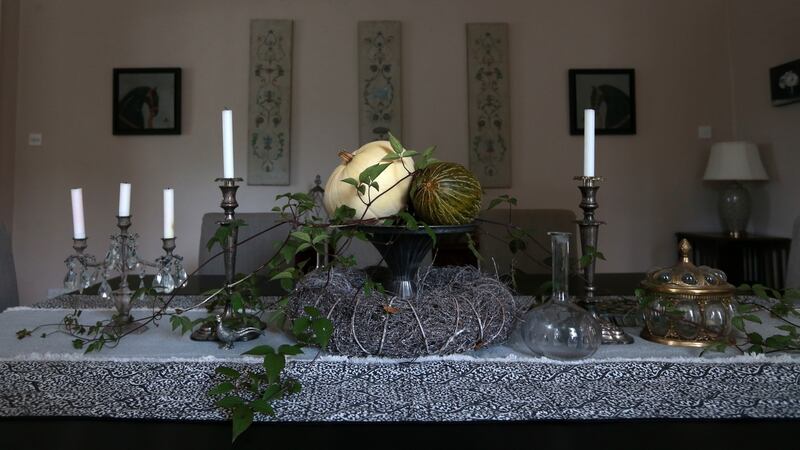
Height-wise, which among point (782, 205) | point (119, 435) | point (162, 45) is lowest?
point (119, 435)

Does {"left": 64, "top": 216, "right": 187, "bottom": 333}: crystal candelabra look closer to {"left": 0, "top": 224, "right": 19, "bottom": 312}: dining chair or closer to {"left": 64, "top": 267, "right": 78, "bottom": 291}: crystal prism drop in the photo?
{"left": 64, "top": 267, "right": 78, "bottom": 291}: crystal prism drop

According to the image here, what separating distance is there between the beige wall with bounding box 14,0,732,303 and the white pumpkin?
2408mm

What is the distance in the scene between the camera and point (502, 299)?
709 millimetres

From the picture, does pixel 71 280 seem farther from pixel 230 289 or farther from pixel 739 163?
pixel 739 163

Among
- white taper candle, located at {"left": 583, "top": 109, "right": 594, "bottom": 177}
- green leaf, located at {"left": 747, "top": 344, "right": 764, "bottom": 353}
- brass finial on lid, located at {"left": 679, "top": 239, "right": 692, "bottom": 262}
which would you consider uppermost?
white taper candle, located at {"left": 583, "top": 109, "right": 594, "bottom": 177}

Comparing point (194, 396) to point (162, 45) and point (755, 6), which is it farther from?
point (755, 6)

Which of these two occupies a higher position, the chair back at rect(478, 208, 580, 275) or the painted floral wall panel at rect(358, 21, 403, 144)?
the painted floral wall panel at rect(358, 21, 403, 144)

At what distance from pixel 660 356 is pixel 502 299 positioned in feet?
0.75

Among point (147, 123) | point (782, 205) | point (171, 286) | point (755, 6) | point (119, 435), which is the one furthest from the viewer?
point (147, 123)

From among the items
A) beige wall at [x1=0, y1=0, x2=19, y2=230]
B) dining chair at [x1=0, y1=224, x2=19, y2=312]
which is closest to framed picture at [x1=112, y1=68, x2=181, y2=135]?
beige wall at [x1=0, y1=0, x2=19, y2=230]

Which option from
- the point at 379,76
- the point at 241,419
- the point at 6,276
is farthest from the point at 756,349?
the point at 379,76

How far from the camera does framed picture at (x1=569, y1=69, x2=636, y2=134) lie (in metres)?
3.07

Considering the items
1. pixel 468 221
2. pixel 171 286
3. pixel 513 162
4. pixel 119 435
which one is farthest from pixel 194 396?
pixel 513 162

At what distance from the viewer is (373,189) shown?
2.25 ft
